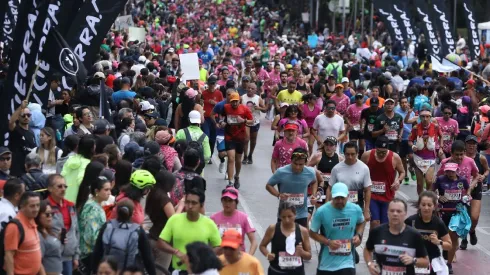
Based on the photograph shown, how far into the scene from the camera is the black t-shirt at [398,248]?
1124 cm

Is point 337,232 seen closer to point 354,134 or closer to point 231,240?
point 231,240

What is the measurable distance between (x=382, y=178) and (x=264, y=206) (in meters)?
3.63

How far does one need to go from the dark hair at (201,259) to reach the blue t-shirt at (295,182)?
4989 mm

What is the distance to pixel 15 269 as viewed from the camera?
35.0 ft

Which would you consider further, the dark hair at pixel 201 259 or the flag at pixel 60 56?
the flag at pixel 60 56

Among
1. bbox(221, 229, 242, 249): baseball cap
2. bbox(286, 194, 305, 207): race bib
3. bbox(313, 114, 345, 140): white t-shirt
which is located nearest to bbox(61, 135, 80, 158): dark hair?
bbox(286, 194, 305, 207): race bib

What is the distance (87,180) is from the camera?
12.1 metres

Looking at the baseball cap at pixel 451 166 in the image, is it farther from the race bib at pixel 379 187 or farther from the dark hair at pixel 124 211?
the dark hair at pixel 124 211

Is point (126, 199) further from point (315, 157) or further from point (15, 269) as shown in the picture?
point (315, 157)

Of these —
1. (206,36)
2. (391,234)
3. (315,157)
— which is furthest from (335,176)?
(206,36)

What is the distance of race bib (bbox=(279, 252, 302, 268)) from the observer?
11.4 meters

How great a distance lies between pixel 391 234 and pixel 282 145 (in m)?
5.48

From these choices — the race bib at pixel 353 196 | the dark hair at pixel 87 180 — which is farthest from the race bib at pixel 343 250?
the race bib at pixel 353 196

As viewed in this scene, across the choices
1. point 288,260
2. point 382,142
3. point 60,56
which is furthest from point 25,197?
point 382,142
